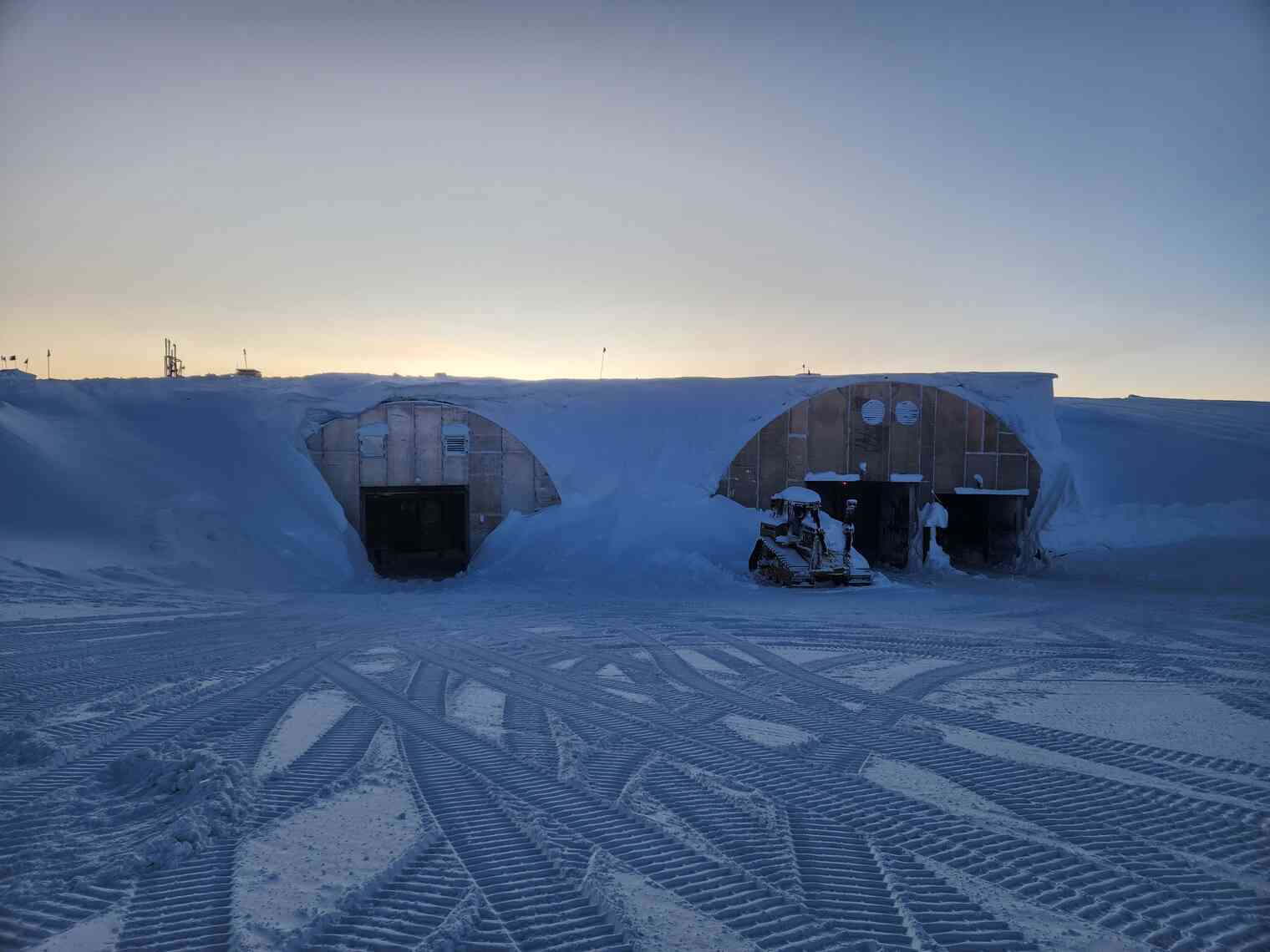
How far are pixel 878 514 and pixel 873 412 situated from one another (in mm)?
3650

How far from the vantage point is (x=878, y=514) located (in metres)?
18.8

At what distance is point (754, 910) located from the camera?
3.12m

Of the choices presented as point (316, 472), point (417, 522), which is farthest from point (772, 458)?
point (417, 522)

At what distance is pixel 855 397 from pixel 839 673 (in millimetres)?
9909

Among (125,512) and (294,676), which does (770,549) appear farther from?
(125,512)

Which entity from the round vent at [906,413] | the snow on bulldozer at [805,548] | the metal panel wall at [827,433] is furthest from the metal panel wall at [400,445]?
the round vent at [906,413]

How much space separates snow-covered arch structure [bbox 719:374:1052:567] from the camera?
15.7 m

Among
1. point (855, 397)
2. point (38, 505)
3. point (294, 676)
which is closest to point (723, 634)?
point (294, 676)

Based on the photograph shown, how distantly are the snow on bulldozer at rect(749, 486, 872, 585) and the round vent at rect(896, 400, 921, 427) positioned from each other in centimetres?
357

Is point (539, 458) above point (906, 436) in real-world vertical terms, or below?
below

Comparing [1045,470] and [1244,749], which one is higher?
[1045,470]

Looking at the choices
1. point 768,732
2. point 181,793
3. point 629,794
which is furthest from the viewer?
point 768,732

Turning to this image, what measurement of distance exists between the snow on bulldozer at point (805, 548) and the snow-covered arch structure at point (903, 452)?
1367 mm

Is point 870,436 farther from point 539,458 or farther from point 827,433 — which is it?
point 539,458
